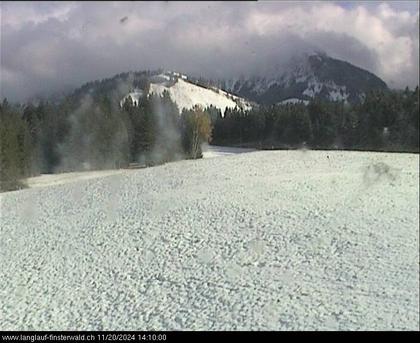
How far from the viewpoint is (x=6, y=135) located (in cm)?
2467

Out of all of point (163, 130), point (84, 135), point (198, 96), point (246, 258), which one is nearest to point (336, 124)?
point (246, 258)

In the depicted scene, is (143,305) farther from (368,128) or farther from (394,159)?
(368,128)

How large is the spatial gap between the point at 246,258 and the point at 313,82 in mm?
4862

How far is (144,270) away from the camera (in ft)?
26.6

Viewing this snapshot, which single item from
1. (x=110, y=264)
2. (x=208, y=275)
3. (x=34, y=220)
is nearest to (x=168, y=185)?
(x=34, y=220)

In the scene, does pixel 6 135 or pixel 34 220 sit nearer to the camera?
pixel 34 220

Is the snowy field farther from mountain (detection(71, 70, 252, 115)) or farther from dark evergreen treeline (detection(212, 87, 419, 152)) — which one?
mountain (detection(71, 70, 252, 115))

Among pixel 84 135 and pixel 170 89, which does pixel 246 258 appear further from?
pixel 84 135

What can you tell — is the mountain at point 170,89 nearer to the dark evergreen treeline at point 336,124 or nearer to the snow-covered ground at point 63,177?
the dark evergreen treeline at point 336,124

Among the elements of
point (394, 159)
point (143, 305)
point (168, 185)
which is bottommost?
point (143, 305)

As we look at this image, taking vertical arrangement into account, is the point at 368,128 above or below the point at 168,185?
above
